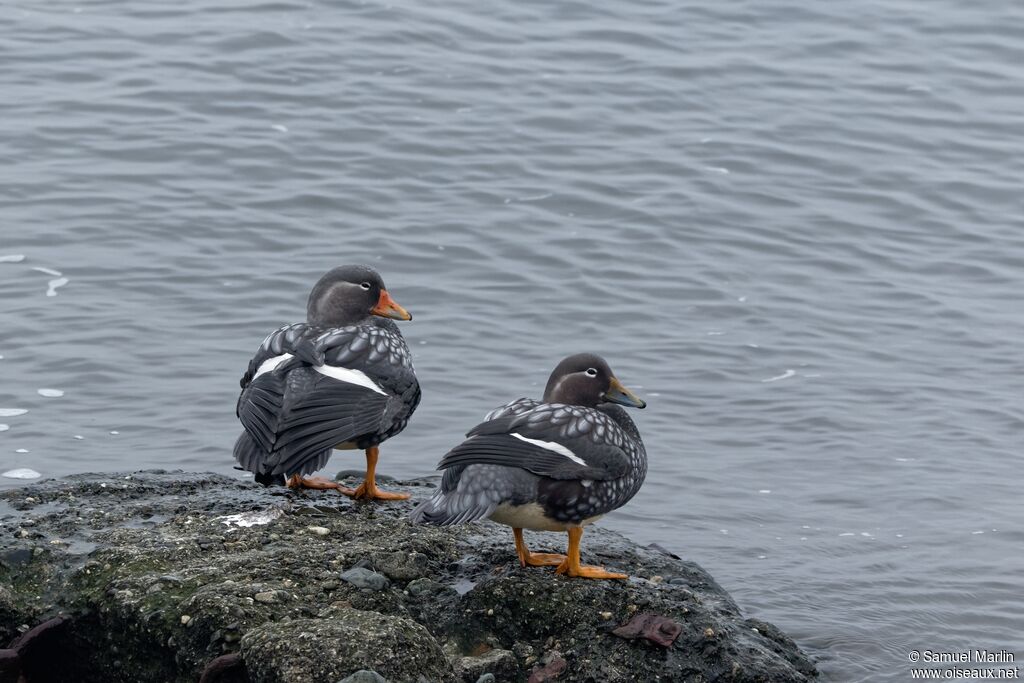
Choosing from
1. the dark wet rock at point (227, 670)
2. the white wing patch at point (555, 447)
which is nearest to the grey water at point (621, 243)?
the white wing patch at point (555, 447)

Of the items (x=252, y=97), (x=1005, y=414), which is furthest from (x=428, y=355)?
Result: (x=252, y=97)

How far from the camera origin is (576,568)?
614 cm

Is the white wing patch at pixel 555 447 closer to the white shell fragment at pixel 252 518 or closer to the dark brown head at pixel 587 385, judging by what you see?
the dark brown head at pixel 587 385

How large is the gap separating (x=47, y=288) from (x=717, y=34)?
33.1 ft

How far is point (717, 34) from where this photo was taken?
18.9m

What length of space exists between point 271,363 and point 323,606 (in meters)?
1.90

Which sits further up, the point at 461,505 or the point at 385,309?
the point at 385,309

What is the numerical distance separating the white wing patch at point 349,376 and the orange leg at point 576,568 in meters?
1.39

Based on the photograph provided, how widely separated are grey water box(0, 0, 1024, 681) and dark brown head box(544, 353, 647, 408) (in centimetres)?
146

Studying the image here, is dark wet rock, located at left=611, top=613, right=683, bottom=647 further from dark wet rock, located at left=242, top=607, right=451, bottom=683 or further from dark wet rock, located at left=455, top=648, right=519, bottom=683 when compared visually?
dark wet rock, located at left=242, top=607, right=451, bottom=683

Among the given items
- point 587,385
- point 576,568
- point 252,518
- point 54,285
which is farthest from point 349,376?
point 54,285

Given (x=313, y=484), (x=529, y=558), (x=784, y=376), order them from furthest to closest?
(x=784, y=376) < (x=313, y=484) < (x=529, y=558)

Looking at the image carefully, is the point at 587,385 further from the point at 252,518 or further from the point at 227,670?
the point at 227,670

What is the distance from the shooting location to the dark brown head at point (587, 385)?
22.6 feet
